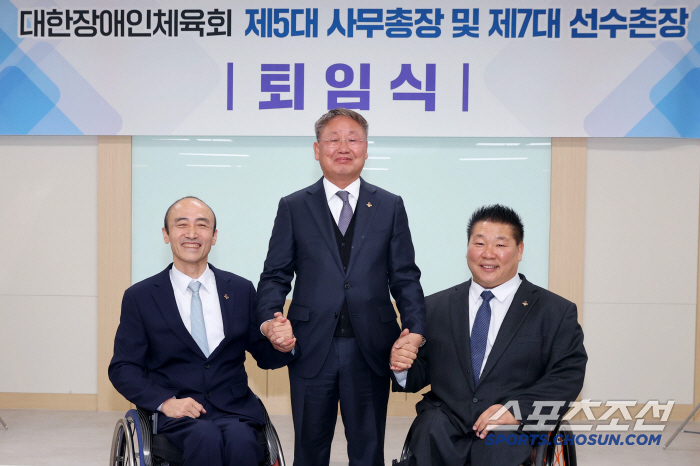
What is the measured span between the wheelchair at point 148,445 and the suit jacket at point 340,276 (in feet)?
0.96

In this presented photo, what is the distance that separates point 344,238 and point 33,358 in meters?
3.22

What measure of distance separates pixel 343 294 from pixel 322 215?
0.32 meters

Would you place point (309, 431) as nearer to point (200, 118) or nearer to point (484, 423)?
point (484, 423)

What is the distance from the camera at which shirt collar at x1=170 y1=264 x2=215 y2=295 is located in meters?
2.61

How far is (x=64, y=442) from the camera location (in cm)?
393

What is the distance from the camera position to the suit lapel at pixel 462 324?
2395 mm

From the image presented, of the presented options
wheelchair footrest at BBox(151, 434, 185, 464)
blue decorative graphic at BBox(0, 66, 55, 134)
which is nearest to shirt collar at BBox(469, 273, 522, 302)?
wheelchair footrest at BBox(151, 434, 185, 464)

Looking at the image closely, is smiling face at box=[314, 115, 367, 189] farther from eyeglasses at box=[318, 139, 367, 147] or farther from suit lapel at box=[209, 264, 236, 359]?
suit lapel at box=[209, 264, 236, 359]

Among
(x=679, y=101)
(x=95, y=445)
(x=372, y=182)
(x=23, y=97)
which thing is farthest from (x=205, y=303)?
(x=679, y=101)

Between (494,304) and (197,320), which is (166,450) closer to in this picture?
(197,320)

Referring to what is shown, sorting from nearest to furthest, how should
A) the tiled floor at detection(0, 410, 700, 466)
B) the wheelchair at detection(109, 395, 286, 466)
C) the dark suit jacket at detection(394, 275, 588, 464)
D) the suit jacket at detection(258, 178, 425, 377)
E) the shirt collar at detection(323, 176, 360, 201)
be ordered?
the wheelchair at detection(109, 395, 286, 466) < the dark suit jacket at detection(394, 275, 588, 464) < the suit jacket at detection(258, 178, 425, 377) < the shirt collar at detection(323, 176, 360, 201) < the tiled floor at detection(0, 410, 700, 466)

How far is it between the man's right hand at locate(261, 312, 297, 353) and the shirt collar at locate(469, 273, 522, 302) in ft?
2.40

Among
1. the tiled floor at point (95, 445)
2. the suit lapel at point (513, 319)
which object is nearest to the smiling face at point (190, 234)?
the suit lapel at point (513, 319)

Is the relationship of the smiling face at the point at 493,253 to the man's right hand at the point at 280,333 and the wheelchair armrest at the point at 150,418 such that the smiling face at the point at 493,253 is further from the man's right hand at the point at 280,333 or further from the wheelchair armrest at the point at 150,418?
the wheelchair armrest at the point at 150,418
